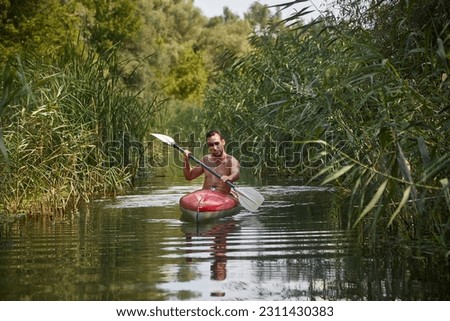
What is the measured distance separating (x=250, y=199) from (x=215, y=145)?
73cm

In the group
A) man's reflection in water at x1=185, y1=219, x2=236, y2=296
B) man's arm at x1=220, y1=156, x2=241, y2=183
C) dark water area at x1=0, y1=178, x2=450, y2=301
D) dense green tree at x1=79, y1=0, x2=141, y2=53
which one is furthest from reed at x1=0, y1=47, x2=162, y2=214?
dense green tree at x1=79, y1=0, x2=141, y2=53

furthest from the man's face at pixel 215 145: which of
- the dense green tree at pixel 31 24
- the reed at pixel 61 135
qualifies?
the dense green tree at pixel 31 24

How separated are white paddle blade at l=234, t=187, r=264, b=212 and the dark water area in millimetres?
114

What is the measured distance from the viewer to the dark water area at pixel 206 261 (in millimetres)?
5250

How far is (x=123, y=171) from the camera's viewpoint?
472 inches

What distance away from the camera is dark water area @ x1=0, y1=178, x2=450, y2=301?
17.2ft

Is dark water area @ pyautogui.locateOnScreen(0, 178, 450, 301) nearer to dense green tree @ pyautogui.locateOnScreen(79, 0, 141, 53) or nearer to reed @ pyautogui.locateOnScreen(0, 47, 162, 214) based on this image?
reed @ pyautogui.locateOnScreen(0, 47, 162, 214)

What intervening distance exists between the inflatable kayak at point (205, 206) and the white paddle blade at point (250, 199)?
0.18 meters

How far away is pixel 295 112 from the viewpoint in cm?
807

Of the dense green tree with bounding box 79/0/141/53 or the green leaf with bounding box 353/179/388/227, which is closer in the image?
the green leaf with bounding box 353/179/388/227

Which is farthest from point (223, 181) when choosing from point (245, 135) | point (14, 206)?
point (245, 135)

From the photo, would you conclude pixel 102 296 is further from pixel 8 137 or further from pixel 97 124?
pixel 97 124

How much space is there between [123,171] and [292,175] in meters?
4.11

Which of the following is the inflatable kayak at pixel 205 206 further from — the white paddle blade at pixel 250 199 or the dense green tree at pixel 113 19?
the dense green tree at pixel 113 19
